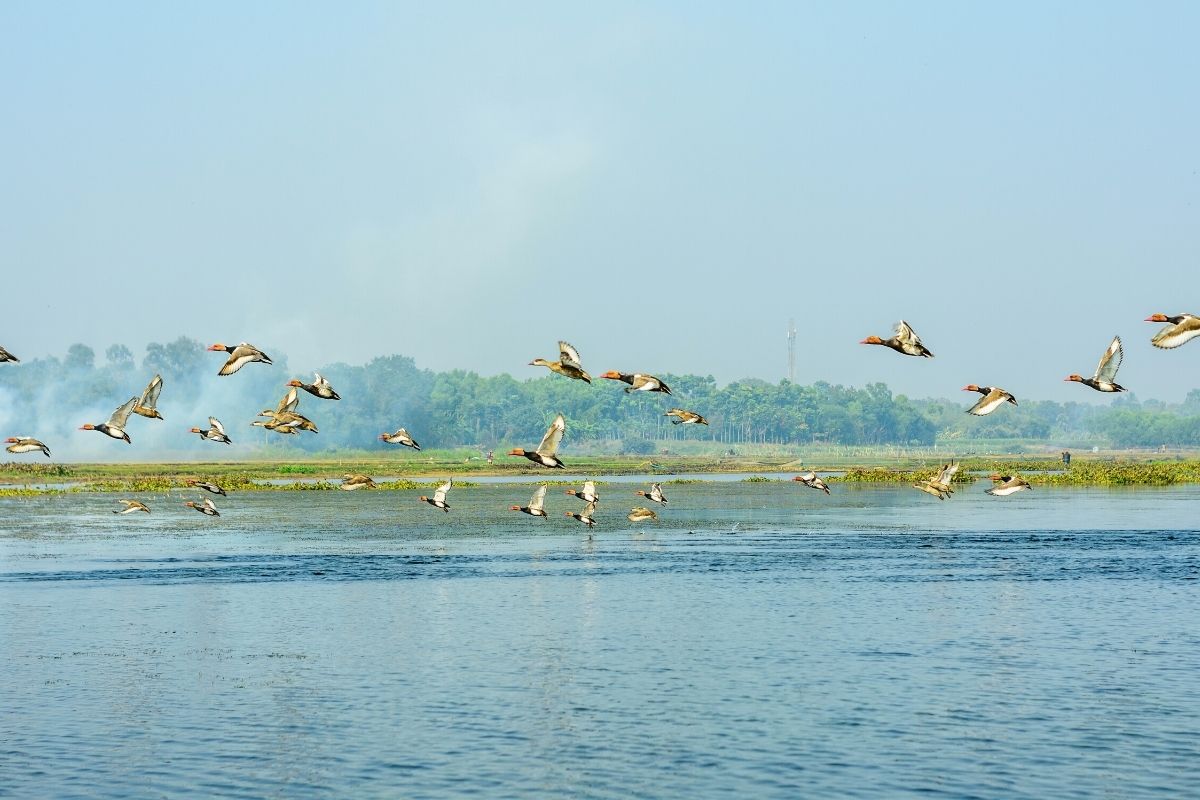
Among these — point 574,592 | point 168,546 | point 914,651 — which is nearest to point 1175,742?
point 914,651

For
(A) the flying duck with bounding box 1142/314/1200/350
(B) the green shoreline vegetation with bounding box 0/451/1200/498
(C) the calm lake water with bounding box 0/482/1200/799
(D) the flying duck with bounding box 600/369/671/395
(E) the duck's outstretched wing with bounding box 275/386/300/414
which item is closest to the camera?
(C) the calm lake water with bounding box 0/482/1200/799

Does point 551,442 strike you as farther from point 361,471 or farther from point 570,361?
point 361,471

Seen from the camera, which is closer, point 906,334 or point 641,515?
point 906,334

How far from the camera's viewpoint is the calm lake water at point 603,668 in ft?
93.2

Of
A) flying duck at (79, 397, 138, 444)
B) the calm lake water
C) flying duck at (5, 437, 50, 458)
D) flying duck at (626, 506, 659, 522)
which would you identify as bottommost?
the calm lake water

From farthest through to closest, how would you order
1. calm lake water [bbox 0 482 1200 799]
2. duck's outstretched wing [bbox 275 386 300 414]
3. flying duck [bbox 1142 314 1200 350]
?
1. duck's outstretched wing [bbox 275 386 300 414]
2. flying duck [bbox 1142 314 1200 350]
3. calm lake water [bbox 0 482 1200 799]

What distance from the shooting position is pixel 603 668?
39219 mm

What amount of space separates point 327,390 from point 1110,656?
856 inches

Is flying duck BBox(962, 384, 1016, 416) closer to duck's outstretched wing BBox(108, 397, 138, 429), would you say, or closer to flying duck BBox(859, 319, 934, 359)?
flying duck BBox(859, 319, 934, 359)

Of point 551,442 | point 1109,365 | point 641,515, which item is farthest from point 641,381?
point 641,515

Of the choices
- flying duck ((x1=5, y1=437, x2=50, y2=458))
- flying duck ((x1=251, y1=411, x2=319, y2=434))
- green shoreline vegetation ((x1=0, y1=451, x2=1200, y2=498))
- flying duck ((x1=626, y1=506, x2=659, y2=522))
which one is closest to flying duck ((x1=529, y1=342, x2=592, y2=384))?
flying duck ((x1=251, y1=411, x2=319, y2=434))

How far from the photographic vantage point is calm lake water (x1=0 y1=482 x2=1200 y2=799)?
28406 millimetres

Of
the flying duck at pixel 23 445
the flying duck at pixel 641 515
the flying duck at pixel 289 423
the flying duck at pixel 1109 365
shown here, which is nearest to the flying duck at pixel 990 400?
the flying duck at pixel 1109 365

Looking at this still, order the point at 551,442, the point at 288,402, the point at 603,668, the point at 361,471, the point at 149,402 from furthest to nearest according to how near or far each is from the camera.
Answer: the point at 361,471
the point at 288,402
the point at 149,402
the point at 551,442
the point at 603,668
